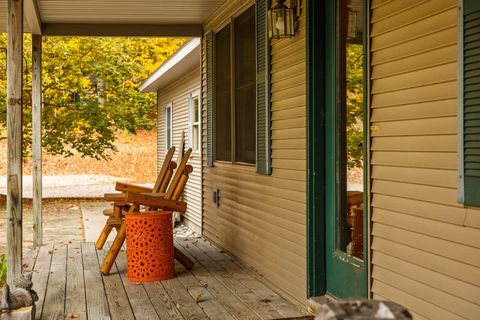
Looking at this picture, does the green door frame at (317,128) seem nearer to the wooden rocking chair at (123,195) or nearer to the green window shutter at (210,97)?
the wooden rocking chair at (123,195)

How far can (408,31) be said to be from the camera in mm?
3344

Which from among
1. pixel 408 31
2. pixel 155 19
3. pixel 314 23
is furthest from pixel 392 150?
pixel 155 19

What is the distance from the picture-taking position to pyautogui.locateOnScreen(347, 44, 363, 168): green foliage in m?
4.00

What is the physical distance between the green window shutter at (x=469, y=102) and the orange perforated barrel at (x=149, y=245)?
3466mm

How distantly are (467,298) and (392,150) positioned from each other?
912 mm

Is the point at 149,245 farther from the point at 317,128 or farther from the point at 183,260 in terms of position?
the point at 317,128

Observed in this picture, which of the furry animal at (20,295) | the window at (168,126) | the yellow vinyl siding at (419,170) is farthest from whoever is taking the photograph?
the window at (168,126)

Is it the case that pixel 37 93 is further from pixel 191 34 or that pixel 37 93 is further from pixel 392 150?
pixel 392 150

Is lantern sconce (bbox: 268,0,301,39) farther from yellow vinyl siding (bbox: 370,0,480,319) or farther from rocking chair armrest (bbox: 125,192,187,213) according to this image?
rocking chair armrest (bbox: 125,192,187,213)

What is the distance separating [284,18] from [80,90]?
1174cm

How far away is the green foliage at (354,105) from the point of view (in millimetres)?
3998

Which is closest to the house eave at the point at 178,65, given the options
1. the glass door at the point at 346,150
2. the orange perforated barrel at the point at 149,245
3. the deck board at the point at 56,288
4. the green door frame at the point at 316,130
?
the deck board at the point at 56,288

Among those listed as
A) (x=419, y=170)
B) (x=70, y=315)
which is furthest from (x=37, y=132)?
(x=419, y=170)

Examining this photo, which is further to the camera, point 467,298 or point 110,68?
point 110,68
